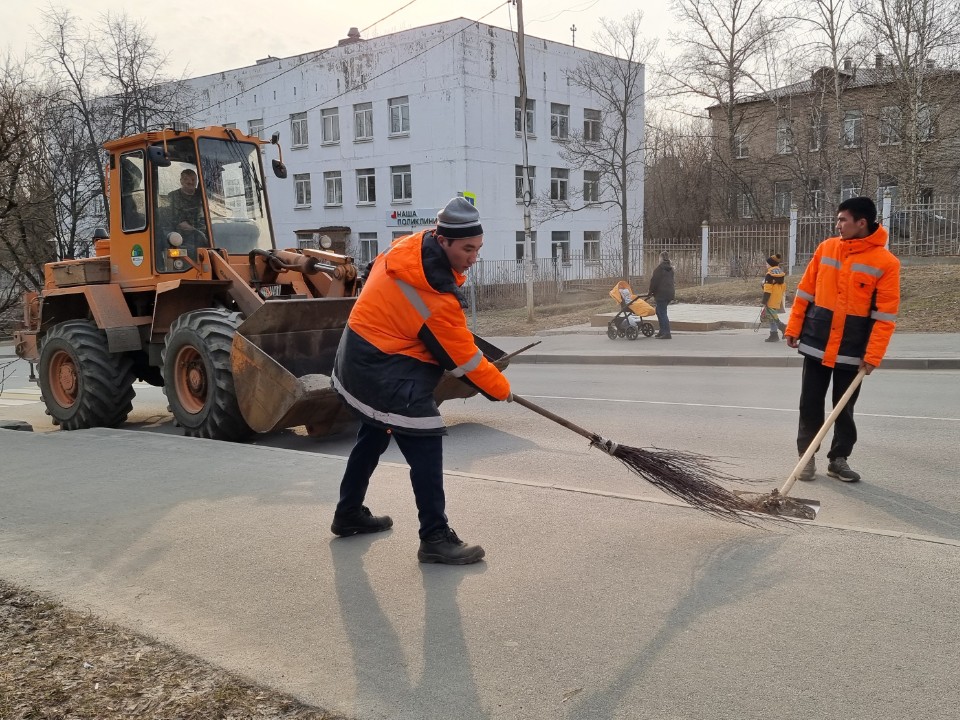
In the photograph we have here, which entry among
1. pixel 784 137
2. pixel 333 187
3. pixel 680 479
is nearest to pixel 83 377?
pixel 680 479

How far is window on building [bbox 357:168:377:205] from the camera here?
36.6 metres

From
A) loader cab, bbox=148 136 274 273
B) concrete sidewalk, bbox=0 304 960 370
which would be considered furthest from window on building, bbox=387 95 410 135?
loader cab, bbox=148 136 274 273

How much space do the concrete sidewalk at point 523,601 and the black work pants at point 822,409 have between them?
153cm

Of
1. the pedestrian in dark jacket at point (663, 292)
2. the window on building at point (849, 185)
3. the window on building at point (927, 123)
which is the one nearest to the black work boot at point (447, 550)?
the pedestrian in dark jacket at point (663, 292)

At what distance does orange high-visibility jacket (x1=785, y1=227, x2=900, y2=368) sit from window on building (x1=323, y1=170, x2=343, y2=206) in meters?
33.7

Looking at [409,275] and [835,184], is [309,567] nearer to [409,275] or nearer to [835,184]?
[409,275]

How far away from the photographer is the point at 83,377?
29.7ft

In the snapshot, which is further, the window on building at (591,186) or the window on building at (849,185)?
the window on building at (591,186)

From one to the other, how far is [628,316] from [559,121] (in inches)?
885

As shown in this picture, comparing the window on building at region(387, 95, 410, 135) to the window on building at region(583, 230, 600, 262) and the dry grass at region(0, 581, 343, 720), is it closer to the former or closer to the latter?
the window on building at region(583, 230, 600, 262)

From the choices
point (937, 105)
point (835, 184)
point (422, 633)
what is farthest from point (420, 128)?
point (422, 633)

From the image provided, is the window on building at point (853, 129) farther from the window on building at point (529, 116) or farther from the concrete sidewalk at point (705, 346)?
the concrete sidewalk at point (705, 346)

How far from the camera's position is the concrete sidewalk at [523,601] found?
114 inches

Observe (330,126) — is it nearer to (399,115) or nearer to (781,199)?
(399,115)
